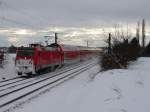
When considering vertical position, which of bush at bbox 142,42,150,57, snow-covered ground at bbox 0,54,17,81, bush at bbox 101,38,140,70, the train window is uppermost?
the train window

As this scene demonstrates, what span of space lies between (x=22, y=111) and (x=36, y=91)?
6855 millimetres

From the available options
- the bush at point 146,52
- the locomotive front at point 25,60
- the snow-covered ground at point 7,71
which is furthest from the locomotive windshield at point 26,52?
the bush at point 146,52

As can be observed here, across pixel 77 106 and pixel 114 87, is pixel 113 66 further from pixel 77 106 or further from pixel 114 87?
pixel 77 106

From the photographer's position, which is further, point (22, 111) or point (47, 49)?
point (47, 49)

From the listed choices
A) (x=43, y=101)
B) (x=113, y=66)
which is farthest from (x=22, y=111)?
(x=113, y=66)

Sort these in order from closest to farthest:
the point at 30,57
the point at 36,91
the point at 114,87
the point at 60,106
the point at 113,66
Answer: the point at 60,106
the point at 114,87
the point at 36,91
the point at 30,57
the point at 113,66

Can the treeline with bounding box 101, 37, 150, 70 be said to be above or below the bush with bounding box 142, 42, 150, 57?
above

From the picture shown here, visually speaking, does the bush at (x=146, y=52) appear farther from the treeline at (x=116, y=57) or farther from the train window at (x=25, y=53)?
the train window at (x=25, y=53)

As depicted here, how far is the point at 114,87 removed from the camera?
18672 mm

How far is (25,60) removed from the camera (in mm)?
32219

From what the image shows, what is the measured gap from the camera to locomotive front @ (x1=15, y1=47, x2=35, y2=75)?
1257 inches

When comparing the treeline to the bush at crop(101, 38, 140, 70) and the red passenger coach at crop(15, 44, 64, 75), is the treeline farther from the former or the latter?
the red passenger coach at crop(15, 44, 64, 75)

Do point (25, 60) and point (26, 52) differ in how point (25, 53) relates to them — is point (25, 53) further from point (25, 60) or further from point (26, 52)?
point (25, 60)

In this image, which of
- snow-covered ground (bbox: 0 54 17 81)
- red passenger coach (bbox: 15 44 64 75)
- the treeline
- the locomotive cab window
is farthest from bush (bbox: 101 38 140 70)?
snow-covered ground (bbox: 0 54 17 81)
